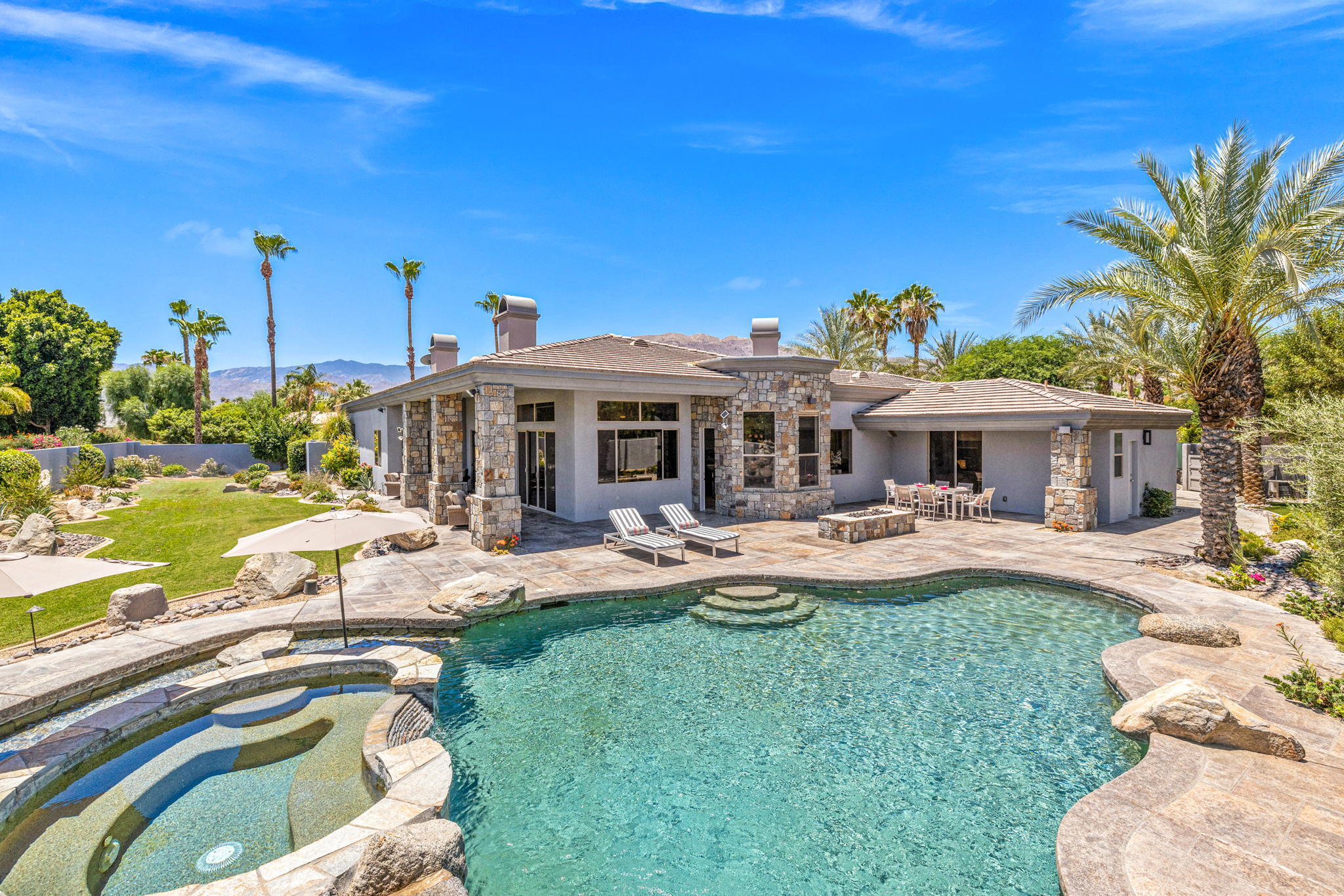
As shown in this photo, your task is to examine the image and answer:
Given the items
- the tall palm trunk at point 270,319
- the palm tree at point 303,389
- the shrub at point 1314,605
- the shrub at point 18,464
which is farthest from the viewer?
the palm tree at point 303,389

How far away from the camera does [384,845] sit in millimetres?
3398

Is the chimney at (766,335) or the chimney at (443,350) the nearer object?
the chimney at (766,335)

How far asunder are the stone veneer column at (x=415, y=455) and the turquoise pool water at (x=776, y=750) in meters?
12.0

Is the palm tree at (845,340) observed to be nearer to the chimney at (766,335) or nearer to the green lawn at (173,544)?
the chimney at (766,335)

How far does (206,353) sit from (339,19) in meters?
32.2

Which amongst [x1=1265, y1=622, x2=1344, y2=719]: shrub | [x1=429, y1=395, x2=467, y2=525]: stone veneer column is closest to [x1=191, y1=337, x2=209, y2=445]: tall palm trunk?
[x1=429, y1=395, x2=467, y2=525]: stone veneer column

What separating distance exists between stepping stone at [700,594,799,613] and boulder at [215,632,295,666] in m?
5.87

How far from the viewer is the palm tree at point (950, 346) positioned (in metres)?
35.6

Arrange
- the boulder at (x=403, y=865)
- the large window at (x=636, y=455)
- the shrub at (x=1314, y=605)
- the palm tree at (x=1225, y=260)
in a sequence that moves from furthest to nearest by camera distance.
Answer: the large window at (x=636, y=455) < the palm tree at (x=1225, y=260) < the shrub at (x=1314, y=605) < the boulder at (x=403, y=865)

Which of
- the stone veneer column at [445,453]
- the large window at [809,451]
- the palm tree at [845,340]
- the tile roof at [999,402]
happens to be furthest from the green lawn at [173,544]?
the palm tree at [845,340]

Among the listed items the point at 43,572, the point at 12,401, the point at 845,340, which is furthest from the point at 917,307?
the point at 12,401

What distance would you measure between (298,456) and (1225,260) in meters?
34.4

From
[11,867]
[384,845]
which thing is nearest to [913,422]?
[384,845]

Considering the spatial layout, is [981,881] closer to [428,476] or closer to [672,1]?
[672,1]
